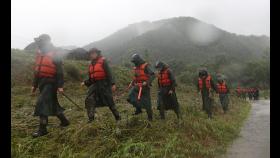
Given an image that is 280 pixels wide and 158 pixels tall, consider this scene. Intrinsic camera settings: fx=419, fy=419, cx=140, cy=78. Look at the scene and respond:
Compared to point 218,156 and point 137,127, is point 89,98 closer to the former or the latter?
point 137,127

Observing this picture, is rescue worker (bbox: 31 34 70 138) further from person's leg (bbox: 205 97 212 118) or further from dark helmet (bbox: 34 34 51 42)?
person's leg (bbox: 205 97 212 118)

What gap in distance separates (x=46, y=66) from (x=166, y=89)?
4.08 metres

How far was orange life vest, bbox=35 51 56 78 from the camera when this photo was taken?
8.86 metres

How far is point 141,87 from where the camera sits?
1067 centimetres

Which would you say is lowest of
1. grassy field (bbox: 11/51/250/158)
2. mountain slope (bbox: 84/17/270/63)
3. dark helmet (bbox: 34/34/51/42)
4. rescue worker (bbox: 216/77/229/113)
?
grassy field (bbox: 11/51/250/158)

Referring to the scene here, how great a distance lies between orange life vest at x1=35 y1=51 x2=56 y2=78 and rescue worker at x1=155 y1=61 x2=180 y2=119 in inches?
145

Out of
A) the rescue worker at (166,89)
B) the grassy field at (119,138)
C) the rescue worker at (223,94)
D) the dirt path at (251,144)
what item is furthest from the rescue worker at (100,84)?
the rescue worker at (223,94)

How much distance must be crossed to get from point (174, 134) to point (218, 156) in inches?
44.6

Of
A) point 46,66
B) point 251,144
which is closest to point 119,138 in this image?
point 46,66

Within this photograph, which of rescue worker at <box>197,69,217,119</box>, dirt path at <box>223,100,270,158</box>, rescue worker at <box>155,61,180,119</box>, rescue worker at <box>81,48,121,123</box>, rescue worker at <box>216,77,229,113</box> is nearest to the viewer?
dirt path at <box>223,100,270,158</box>

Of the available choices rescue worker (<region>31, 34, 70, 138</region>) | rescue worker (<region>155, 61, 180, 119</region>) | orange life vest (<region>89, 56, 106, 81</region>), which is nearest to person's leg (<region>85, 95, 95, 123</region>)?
orange life vest (<region>89, 56, 106, 81</region>)

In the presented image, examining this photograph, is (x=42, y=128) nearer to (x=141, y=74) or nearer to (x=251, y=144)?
(x=141, y=74)

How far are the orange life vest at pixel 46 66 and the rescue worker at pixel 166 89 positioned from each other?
3.68m
